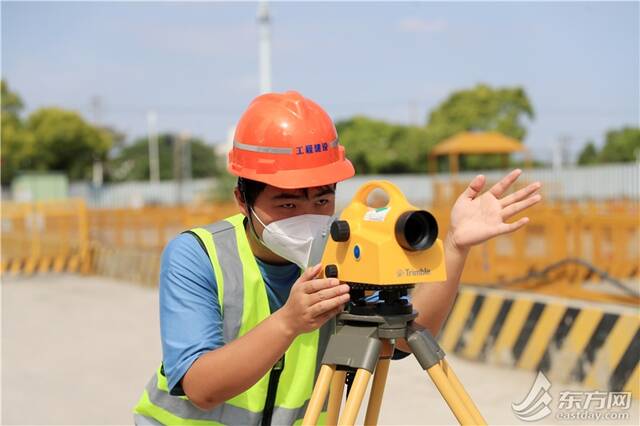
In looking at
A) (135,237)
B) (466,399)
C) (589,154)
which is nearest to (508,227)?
(466,399)

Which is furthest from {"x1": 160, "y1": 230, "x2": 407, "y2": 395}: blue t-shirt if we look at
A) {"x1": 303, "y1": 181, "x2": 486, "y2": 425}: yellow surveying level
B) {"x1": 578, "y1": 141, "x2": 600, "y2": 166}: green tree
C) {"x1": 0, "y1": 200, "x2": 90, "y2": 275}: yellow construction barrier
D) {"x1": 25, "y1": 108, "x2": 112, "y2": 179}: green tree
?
{"x1": 578, "y1": 141, "x2": 600, "y2": 166}: green tree

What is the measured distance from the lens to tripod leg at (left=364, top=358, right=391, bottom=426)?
2.10 meters

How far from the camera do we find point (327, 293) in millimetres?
1739

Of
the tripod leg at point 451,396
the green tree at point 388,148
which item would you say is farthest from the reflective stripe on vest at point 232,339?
the green tree at point 388,148

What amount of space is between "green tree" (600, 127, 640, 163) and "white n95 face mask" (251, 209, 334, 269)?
49.3 m

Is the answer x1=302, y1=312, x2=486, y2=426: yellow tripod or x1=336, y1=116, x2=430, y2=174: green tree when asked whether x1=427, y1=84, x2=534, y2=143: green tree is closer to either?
x1=336, y1=116, x2=430, y2=174: green tree

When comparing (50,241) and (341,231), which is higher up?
(341,231)

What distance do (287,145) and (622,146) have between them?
51192 mm

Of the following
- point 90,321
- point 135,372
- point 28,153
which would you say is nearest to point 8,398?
point 135,372

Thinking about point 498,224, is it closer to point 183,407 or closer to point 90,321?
point 183,407

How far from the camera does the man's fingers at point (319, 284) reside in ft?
5.73

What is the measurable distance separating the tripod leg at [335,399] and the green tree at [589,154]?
168ft

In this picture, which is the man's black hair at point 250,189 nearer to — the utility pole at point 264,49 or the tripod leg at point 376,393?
the tripod leg at point 376,393

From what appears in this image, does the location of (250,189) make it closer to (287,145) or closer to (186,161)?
(287,145)
